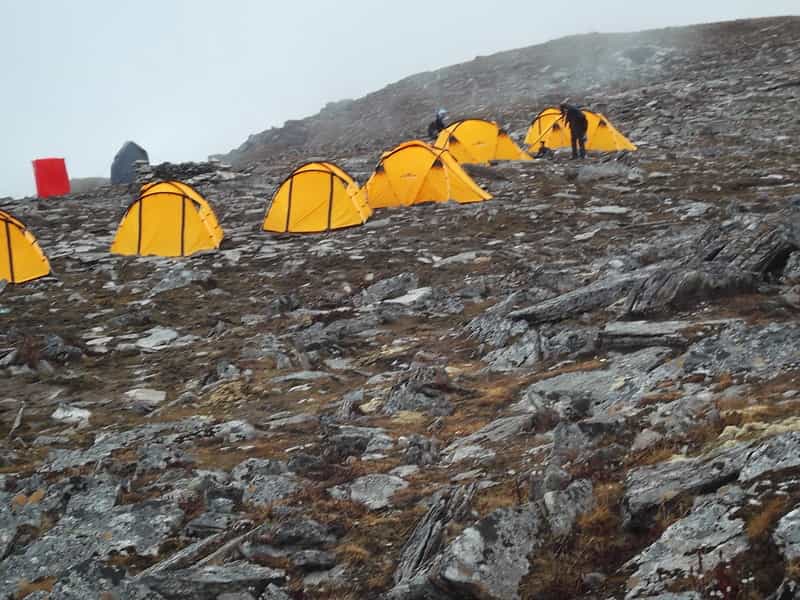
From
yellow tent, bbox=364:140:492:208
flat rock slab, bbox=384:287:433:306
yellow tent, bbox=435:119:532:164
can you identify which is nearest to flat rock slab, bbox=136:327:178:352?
flat rock slab, bbox=384:287:433:306

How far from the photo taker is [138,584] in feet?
16.2

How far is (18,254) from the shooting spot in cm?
1717

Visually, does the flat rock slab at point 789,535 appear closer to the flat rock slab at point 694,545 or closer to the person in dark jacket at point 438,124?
the flat rock slab at point 694,545

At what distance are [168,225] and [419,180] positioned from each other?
23.7 feet

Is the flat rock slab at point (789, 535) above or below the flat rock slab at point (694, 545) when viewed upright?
above

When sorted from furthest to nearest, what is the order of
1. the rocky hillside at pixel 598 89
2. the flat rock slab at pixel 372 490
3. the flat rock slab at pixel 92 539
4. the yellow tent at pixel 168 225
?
1. the rocky hillside at pixel 598 89
2. the yellow tent at pixel 168 225
3. the flat rock slab at pixel 372 490
4. the flat rock slab at pixel 92 539

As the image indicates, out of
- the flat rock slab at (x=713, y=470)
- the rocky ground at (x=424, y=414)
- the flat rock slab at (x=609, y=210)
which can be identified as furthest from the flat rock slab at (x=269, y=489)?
the flat rock slab at (x=609, y=210)

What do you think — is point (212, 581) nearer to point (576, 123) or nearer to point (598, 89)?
point (576, 123)

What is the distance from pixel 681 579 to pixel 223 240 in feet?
56.7

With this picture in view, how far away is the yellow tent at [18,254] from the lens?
16766mm

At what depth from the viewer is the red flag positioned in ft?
113

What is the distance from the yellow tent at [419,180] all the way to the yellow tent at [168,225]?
554 centimetres

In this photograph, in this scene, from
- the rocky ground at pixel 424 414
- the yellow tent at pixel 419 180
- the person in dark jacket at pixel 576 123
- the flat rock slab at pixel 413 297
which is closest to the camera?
the rocky ground at pixel 424 414

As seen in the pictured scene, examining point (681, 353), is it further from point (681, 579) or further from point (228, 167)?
point (228, 167)
